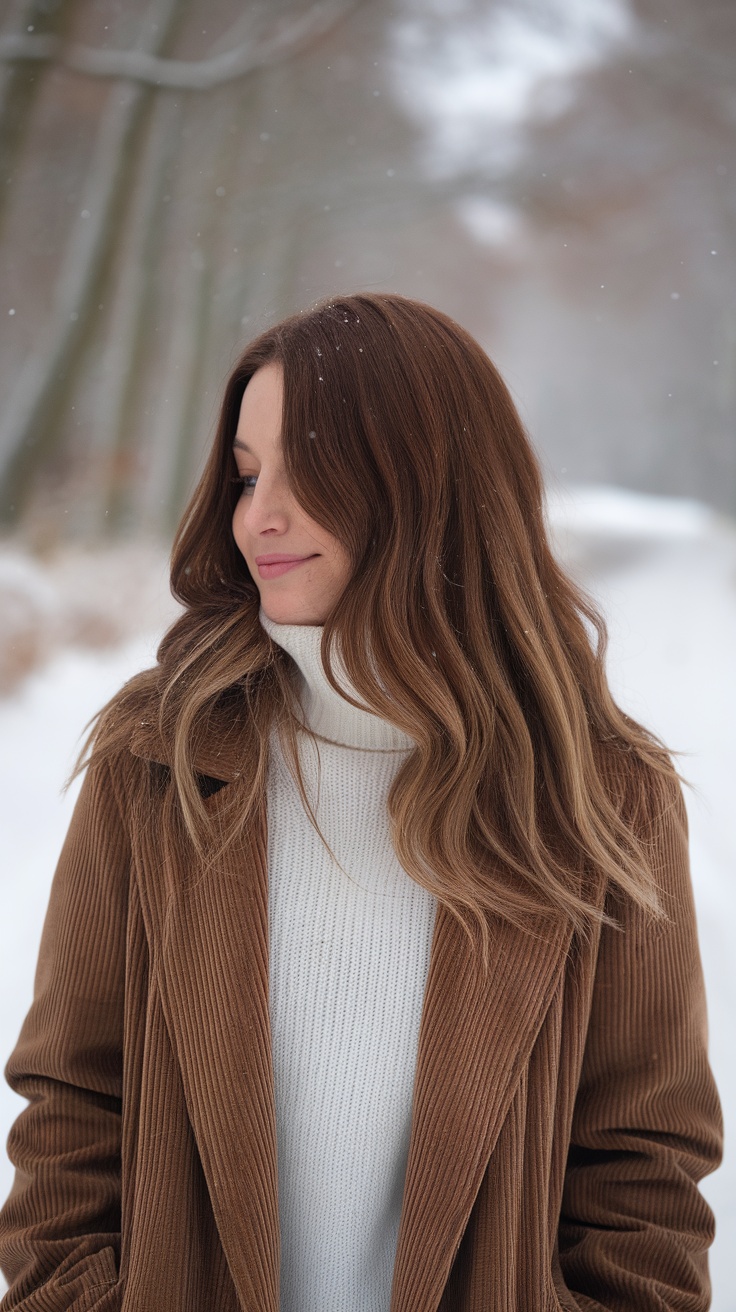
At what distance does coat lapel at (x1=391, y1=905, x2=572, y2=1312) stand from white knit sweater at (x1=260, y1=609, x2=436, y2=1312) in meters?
0.05

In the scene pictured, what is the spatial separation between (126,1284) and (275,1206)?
Answer: 0.19 m

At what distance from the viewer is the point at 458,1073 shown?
1.11 meters

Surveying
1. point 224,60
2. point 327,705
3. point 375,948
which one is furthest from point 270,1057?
point 224,60

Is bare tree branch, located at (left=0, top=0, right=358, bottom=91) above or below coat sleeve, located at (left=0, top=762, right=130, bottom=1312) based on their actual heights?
above

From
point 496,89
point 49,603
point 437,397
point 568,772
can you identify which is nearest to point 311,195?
point 496,89

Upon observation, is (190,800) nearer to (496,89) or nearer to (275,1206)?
(275,1206)

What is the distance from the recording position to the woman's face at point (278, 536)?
1140 mm

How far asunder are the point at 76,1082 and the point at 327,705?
0.52 metres

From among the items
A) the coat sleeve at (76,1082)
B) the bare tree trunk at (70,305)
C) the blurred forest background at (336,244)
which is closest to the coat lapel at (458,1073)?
the coat sleeve at (76,1082)

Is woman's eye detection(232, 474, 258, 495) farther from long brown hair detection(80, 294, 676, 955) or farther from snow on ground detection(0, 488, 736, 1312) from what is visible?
snow on ground detection(0, 488, 736, 1312)

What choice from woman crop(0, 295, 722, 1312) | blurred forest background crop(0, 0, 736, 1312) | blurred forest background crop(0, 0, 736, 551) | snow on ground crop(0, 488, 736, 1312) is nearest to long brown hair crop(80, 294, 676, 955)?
woman crop(0, 295, 722, 1312)

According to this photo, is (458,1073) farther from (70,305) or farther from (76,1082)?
(70,305)

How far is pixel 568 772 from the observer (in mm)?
1192

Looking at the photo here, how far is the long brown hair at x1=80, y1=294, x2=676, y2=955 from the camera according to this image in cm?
113
